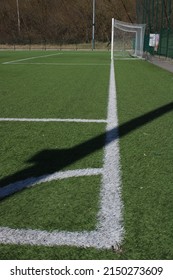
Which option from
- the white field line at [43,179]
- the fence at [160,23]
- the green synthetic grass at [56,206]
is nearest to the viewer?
the green synthetic grass at [56,206]

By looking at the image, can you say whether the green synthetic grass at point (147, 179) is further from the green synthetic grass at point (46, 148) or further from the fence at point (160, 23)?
the fence at point (160, 23)

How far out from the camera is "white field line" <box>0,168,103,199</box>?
327cm

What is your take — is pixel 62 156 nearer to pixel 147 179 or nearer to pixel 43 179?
pixel 43 179

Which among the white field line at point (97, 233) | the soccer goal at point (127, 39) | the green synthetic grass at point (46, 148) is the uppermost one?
the soccer goal at point (127, 39)

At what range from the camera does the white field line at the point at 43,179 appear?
10.7ft

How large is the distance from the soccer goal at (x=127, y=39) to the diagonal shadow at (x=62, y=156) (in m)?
23.3

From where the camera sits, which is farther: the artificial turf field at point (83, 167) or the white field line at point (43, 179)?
the white field line at point (43, 179)

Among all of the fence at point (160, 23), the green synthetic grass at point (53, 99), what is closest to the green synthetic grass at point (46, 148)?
the green synthetic grass at point (53, 99)

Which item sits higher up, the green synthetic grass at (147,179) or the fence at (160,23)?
the fence at (160,23)

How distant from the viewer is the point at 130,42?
1247 inches

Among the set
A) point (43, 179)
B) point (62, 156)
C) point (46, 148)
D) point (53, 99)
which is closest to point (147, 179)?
point (43, 179)

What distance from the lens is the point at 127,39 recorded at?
98.7 ft
